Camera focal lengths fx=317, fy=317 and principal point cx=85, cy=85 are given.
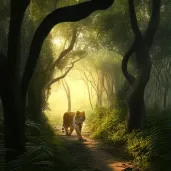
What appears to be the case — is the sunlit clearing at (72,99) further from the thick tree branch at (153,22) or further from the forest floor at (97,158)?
the thick tree branch at (153,22)

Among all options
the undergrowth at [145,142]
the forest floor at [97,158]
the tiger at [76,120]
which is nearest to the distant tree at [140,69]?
the undergrowth at [145,142]

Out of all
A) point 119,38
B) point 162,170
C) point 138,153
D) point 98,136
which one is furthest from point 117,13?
point 162,170

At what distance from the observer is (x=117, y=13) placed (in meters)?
20.0

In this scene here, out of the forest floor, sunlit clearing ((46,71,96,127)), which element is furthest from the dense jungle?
sunlit clearing ((46,71,96,127))

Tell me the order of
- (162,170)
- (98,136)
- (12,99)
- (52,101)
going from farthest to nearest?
(52,101), (98,136), (162,170), (12,99)

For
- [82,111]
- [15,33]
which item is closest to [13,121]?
[15,33]

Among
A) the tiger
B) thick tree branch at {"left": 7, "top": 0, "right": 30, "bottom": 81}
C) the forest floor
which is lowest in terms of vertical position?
the forest floor

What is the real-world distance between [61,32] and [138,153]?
14032 millimetres

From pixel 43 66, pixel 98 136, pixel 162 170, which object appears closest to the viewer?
pixel 162 170

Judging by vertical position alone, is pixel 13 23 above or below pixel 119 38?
below

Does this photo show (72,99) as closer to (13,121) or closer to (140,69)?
(140,69)

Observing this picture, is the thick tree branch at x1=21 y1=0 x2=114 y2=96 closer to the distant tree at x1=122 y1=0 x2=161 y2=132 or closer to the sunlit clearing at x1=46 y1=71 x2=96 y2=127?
the distant tree at x1=122 y1=0 x2=161 y2=132

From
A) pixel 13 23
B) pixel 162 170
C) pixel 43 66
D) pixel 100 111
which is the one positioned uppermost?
pixel 43 66

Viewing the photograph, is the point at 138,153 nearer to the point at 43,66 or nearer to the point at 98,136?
the point at 98,136
